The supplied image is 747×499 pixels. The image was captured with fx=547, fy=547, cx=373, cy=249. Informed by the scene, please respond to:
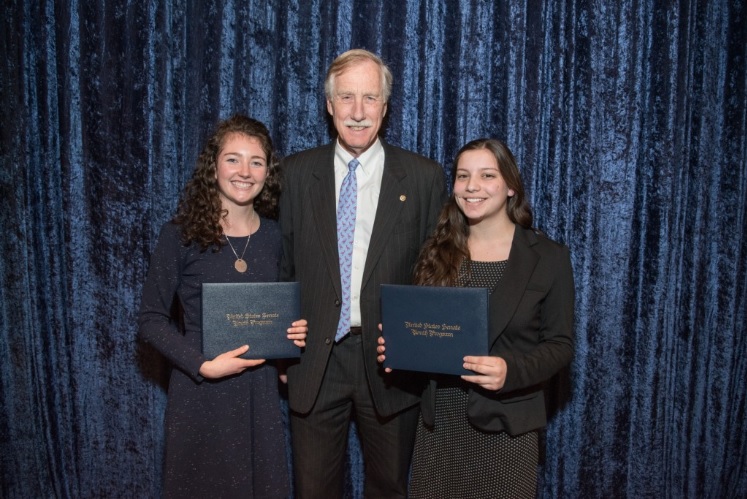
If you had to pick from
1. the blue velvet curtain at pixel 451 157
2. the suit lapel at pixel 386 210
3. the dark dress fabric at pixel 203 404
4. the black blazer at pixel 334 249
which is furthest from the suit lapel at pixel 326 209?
the blue velvet curtain at pixel 451 157

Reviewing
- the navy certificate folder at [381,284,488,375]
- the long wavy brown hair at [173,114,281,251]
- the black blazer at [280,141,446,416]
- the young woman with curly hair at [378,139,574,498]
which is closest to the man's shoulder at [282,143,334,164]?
the black blazer at [280,141,446,416]

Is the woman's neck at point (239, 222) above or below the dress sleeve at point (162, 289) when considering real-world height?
above

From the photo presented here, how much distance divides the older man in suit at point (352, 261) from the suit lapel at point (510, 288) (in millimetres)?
366

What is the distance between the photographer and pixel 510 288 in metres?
1.60

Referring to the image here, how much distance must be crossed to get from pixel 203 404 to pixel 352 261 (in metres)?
0.64

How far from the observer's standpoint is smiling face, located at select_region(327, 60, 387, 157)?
1847mm

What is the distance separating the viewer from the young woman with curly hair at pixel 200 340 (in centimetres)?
167

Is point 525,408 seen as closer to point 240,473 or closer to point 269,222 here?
point 240,473

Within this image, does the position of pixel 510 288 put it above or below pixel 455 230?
below

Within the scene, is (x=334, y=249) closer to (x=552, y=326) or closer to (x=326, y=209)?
(x=326, y=209)

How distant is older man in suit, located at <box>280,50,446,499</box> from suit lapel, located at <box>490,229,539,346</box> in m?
0.37

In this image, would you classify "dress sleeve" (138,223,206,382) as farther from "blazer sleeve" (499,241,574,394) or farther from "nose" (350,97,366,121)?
"blazer sleeve" (499,241,574,394)

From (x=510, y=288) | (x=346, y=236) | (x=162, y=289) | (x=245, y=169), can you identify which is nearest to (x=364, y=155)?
(x=346, y=236)

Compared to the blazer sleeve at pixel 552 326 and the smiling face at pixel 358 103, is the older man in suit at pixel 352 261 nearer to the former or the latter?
the smiling face at pixel 358 103
